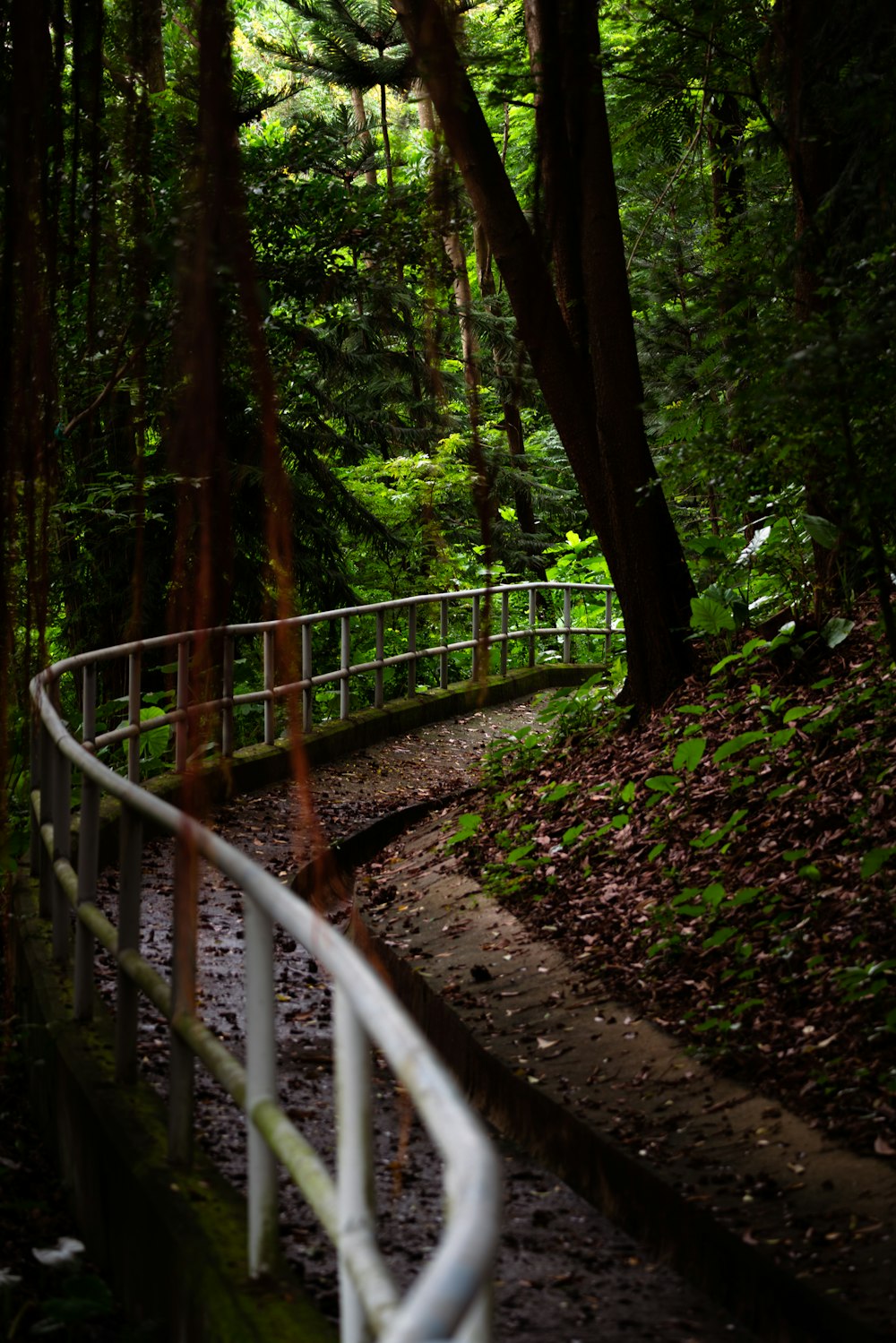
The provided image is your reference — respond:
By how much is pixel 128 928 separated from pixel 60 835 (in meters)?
1.40

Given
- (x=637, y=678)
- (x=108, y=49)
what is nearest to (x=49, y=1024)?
(x=108, y=49)

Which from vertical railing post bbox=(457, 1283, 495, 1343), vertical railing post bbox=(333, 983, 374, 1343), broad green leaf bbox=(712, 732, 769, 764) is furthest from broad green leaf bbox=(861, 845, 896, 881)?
vertical railing post bbox=(457, 1283, 495, 1343)

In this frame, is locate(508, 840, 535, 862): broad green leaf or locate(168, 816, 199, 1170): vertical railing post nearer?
locate(168, 816, 199, 1170): vertical railing post

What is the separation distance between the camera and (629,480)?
9.50m

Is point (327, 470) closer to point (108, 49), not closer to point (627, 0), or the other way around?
point (627, 0)

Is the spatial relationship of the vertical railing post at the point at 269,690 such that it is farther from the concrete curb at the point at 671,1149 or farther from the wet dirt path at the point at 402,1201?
the concrete curb at the point at 671,1149

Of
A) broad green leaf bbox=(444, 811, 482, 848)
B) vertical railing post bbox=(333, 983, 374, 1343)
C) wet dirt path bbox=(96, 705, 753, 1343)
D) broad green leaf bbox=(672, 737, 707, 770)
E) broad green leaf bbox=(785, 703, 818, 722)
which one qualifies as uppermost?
vertical railing post bbox=(333, 983, 374, 1343)

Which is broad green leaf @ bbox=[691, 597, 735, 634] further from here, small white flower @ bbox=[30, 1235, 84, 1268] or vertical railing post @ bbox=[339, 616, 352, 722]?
small white flower @ bbox=[30, 1235, 84, 1268]

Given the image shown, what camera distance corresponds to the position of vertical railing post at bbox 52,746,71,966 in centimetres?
529

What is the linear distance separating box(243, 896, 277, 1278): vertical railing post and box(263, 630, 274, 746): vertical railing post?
8.06m

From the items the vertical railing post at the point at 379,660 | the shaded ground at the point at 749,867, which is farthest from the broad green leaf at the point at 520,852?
the vertical railing post at the point at 379,660

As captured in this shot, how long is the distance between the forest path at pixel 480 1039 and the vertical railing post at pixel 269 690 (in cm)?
113

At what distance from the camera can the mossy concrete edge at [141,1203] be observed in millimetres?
2930

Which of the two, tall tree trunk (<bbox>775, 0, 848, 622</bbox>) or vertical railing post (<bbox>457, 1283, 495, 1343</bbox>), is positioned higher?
tall tree trunk (<bbox>775, 0, 848, 622</bbox>)
